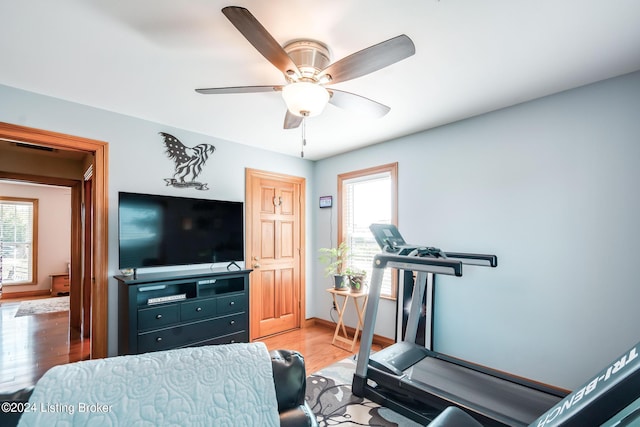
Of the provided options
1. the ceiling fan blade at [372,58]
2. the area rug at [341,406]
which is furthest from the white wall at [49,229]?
the ceiling fan blade at [372,58]

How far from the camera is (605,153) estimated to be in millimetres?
2244

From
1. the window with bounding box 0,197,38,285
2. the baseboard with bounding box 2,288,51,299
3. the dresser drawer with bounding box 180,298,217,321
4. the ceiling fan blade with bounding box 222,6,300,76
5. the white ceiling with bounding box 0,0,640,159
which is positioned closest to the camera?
the ceiling fan blade with bounding box 222,6,300,76

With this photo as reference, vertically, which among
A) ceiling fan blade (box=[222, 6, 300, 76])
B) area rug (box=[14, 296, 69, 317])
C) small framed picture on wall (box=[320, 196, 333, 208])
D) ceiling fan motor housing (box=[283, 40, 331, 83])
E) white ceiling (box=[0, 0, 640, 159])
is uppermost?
white ceiling (box=[0, 0, 640, 159])

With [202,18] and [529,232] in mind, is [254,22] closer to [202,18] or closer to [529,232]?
[202,18]

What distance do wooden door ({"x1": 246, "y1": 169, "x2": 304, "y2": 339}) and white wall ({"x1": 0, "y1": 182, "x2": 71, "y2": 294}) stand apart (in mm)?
5949

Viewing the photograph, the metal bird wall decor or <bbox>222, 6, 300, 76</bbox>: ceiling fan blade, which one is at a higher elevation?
<bbox>222, 6, 300, 76</bbox>: ceiling fan blade

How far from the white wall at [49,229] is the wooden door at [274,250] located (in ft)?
19.5

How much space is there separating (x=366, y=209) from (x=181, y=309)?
244 centimetres

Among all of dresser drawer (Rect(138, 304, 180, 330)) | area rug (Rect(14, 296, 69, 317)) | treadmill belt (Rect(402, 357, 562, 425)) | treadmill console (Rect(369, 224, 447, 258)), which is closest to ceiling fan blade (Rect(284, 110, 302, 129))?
treadmill console (Rect(369, 224, 447, 258))

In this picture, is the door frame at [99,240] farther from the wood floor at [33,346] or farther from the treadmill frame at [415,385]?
the treadmill frame at [415,385]

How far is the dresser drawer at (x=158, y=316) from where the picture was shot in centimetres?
260

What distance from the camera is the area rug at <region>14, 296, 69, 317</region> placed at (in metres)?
5.16

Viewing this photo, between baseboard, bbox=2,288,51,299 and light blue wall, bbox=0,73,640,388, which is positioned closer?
light blue wall, bbox=0,73,640,388

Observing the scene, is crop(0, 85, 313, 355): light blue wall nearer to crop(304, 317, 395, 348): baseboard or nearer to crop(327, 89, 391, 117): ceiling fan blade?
crop(327, 89, 391, 117): ceiling fan blade
